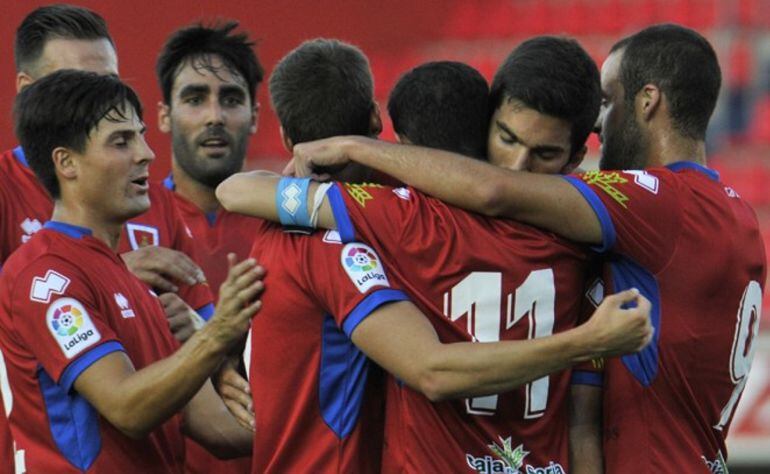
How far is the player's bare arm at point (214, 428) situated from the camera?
14.8 ft

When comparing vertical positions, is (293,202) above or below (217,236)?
below

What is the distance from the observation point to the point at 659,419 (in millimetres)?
3998

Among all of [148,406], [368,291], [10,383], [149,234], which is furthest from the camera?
[149,234]

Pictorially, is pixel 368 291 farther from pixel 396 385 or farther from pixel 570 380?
pixel 570 380

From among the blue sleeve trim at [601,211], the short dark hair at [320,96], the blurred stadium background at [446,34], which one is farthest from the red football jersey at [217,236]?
the blurred stadium background at [446,34]

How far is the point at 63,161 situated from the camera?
4352mm

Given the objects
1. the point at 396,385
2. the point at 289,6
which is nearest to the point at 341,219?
the point at 396,385

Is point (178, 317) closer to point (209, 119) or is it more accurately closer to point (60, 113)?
point (60, 113)

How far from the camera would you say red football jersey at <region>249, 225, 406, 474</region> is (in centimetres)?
372

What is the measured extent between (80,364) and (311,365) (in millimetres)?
728

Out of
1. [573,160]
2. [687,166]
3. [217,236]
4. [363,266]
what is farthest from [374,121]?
[217,236]

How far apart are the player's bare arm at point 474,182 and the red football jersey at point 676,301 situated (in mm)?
80

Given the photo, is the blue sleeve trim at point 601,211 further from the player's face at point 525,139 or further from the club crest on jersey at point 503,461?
the club crest on jersey at point 503,461

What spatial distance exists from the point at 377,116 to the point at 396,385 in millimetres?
803
